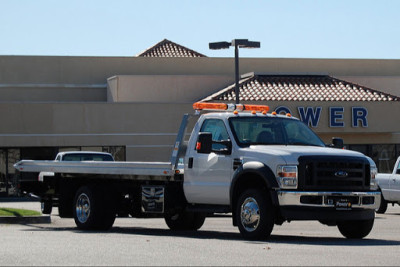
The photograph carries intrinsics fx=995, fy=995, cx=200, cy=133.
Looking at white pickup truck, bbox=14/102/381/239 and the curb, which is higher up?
white pickup truck, bbox=14/102/381/239

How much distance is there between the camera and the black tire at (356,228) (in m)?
17.3

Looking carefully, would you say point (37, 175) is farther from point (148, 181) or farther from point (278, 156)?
point (278, 156)

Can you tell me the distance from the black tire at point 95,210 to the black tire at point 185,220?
128cm

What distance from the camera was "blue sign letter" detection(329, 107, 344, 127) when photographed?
4934 centimetres

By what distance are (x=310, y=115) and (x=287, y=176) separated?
109ft

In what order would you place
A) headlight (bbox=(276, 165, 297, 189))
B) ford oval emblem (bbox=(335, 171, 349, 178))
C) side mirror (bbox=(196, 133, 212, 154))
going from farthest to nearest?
side mirror (bbox=(196, 133, 212, 154)) → ford oval emblem (bbox=(335, 171, 349, 178)) → headlight (bbox=(276, 165, 297, 189))

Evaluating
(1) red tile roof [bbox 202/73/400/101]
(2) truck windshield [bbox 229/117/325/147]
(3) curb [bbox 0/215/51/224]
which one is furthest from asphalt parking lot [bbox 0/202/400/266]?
(1) red tile roof [bbox 202/73/400/101]

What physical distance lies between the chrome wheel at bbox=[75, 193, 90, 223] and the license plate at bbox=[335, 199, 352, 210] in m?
5.49

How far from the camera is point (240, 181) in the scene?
55.8ft

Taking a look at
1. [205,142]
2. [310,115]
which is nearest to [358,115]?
[310,115]

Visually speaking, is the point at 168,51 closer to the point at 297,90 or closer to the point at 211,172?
the point at 297,90

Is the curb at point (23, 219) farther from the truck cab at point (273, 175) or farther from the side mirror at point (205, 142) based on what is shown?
the side mirror at point (205, 142)

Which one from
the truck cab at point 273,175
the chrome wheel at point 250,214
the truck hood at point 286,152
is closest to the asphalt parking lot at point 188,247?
the chrome wheel at point 250,214

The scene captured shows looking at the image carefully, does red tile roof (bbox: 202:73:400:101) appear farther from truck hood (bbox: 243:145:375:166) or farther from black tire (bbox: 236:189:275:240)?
black tire (bbox: 236:189:275:240)
